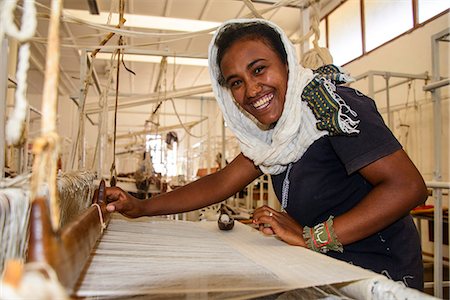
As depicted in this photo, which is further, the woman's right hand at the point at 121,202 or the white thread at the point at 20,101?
the woman's right hand at the point at 121,202

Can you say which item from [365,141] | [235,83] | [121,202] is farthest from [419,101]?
[121,202]

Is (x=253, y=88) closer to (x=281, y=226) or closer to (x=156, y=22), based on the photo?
(x=281, y=226)

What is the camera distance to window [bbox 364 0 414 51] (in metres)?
4.18

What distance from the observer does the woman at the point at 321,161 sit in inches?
29.0

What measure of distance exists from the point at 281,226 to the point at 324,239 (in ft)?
0.35

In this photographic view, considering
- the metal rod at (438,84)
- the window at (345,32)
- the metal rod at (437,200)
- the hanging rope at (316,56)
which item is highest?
the window at (345,32)

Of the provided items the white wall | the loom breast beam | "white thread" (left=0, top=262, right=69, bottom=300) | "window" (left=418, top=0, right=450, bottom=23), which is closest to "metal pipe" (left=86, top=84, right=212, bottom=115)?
the loom breast beam

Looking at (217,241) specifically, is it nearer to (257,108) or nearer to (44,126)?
(257,108)

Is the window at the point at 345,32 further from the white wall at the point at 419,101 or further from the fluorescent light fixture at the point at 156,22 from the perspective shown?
the fluorescent light fixture at the point at 156,22

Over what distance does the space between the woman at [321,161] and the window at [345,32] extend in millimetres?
4444

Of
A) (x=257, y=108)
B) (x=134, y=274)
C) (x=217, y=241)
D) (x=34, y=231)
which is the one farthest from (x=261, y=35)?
(x=34, y=231)

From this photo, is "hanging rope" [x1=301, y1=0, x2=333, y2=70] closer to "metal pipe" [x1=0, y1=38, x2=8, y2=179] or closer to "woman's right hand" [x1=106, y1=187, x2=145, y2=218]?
"woman's right hand" [x1=106, y1=187, x2=145, y2=218]

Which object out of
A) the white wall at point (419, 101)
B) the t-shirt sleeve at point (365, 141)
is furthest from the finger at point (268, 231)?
the white wall at point (419, 101)

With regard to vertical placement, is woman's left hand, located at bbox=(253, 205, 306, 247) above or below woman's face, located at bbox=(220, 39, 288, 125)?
below
